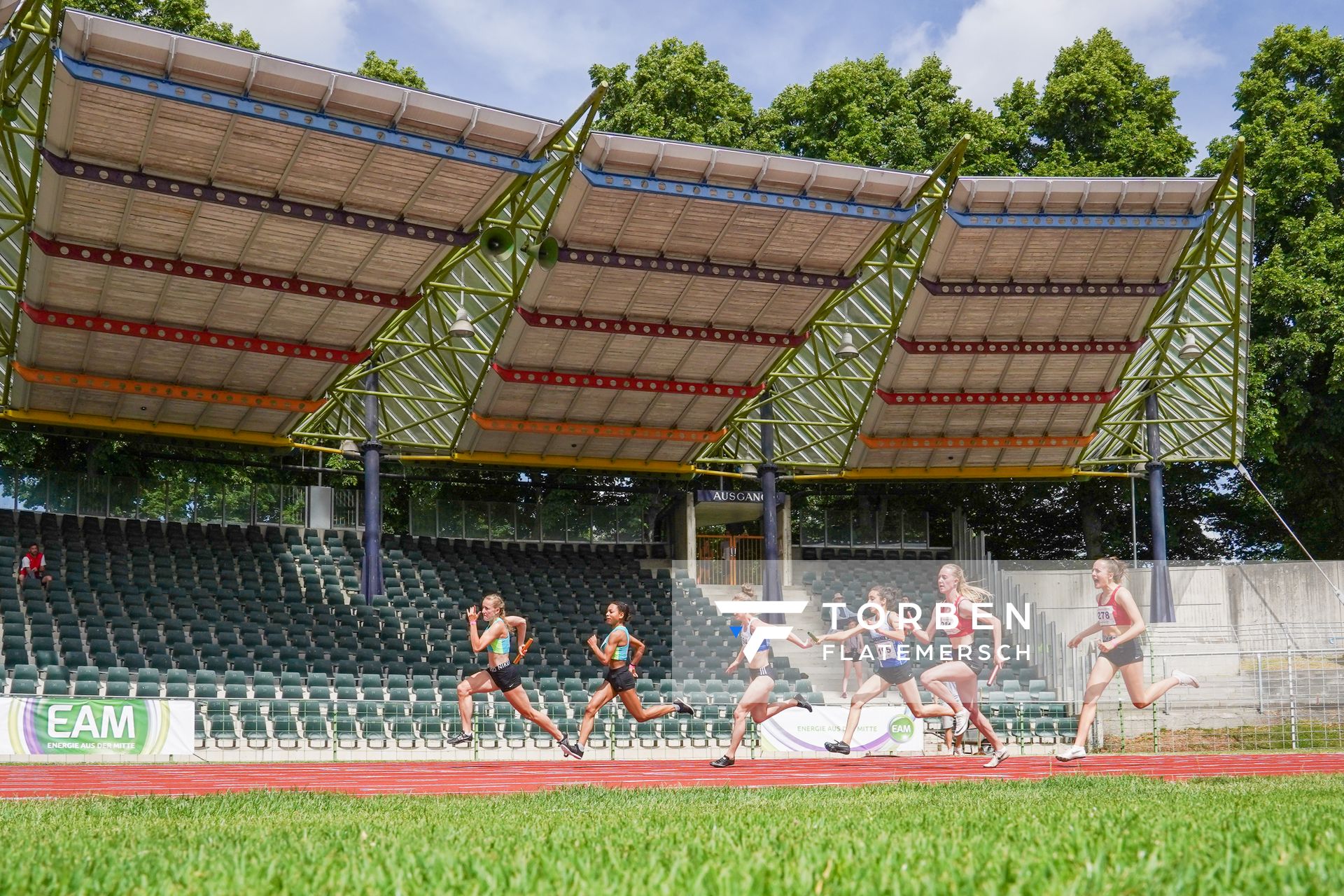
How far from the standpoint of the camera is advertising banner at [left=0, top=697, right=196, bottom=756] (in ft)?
65.4

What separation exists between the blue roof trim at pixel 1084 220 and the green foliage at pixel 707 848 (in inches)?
763

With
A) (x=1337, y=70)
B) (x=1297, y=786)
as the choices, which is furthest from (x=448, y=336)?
(x=1337, y=70)

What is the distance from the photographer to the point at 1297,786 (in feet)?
33.6

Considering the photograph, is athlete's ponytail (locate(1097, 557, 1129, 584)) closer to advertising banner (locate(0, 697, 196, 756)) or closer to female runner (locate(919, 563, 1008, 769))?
female runner (locate(919, 563, 1008, 769))

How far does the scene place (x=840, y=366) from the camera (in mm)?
34281

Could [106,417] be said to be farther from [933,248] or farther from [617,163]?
[933,248]

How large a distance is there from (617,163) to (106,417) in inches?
586

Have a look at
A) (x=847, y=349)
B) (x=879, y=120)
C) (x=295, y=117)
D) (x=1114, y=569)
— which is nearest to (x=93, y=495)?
(x=295, y=117)

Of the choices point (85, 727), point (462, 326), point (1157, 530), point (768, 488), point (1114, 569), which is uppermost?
point (462, 326)

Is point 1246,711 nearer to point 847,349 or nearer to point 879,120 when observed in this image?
point 847,349

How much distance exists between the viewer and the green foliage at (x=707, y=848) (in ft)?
14.4

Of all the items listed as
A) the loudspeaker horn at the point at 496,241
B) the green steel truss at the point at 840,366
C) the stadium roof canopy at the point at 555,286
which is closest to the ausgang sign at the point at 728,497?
the green steel truss at the point at 840,366

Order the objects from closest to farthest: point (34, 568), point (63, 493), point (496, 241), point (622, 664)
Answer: point (622, 664) → point (496, 241) → point (34, 568) → point (63, 493)

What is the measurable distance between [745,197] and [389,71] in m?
18.6
